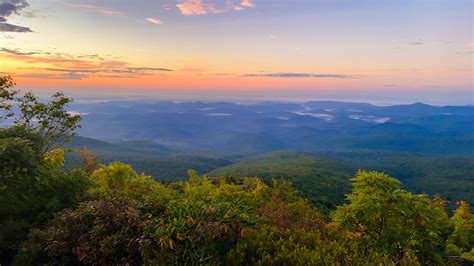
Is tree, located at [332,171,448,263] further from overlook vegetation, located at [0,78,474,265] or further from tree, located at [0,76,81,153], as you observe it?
tree, located at [0,76,81,153]

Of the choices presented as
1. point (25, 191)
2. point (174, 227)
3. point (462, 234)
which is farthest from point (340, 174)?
point (174, 227)

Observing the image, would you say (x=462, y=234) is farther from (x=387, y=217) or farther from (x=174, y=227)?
(x=174, y=227)

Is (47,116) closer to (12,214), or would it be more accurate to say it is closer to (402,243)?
(12,214)

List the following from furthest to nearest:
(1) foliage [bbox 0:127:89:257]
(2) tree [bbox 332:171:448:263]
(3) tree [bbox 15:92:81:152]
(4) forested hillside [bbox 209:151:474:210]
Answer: (4) forested hillside [bbox 209:151:474:210]
(3) tree [bbox 15:92:81:152]
(2) tree [bbox 332:171:448:263]
(1) foliage [bbox 0:127:89:257]

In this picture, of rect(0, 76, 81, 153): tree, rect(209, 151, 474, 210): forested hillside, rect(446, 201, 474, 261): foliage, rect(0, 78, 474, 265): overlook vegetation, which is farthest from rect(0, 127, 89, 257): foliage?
rect(209, 151, 474, 210): forested hillside

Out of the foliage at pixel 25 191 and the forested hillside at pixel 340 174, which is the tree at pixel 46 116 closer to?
the foliage at pixel 25 191

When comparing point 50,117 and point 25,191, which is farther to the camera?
point 50,117

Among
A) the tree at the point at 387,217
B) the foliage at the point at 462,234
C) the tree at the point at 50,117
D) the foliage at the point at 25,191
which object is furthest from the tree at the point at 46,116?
the foliage at the point at 462,234

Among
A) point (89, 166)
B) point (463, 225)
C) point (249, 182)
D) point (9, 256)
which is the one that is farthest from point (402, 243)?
point (89, 166)
